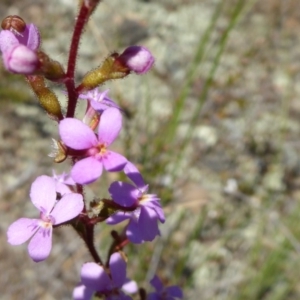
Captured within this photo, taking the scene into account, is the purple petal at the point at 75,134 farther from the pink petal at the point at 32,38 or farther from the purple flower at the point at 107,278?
the purple flower at the point at 107,278

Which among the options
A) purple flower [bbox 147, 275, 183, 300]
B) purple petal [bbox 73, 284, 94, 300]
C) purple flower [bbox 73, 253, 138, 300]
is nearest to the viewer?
purple flower [bbox 73, 253, 138, 300]

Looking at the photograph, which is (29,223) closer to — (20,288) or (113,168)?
(113,168)

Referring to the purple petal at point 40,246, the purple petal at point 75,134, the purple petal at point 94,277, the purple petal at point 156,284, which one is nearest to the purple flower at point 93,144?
the purple petal at point 75,134

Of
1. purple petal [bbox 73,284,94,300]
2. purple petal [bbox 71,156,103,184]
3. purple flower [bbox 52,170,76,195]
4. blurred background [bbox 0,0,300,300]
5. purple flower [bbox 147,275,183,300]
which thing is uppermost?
purple petal [bbox 71,156,103,184]

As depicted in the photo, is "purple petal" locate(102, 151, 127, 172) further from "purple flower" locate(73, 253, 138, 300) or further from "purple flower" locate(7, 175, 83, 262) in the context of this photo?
"purple flower" locate(73, 253, 138, 300)

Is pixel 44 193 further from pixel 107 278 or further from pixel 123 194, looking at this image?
pixel 107 278

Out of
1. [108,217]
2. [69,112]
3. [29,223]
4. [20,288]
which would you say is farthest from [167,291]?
[20,288]

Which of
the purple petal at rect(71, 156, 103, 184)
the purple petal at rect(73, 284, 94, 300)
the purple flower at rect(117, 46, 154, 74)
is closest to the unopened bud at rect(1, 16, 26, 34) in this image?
the purple flower at rect(117, 46, 154, 74)

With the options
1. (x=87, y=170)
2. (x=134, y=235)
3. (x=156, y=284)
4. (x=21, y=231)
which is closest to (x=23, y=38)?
(x=87, y=170)

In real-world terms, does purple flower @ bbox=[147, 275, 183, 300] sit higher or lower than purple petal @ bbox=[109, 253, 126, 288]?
lower
